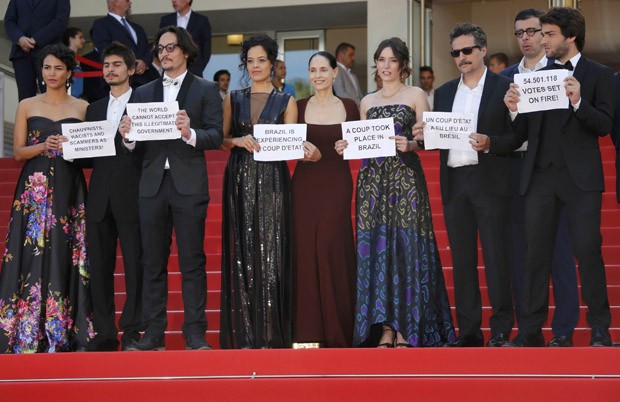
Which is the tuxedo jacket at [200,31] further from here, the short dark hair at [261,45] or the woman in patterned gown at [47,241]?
the short dark hair at [261,45]

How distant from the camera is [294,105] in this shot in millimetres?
7125

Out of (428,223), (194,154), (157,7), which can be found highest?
(157,7)

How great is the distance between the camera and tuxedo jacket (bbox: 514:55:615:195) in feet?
20.9

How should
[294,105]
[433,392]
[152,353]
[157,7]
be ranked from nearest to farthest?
[433,392] < [152,353] < [294,105] < [157,7]

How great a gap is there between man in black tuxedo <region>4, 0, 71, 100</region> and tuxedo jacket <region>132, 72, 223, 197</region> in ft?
12.5

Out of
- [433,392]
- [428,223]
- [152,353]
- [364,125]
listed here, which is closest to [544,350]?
[433,392]

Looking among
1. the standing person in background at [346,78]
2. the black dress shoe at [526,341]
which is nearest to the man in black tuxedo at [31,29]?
the standing person in background at [346,78]

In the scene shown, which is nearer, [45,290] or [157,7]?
[45,290]

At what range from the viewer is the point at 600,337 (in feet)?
20.5

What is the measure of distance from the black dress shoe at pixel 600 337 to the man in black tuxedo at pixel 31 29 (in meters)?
6.20

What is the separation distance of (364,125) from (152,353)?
1832 mm

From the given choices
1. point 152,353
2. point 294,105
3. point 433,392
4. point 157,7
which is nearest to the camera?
point 433,392

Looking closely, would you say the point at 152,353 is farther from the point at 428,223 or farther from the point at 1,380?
the point at 428,223

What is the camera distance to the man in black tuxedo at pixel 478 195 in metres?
6.62
